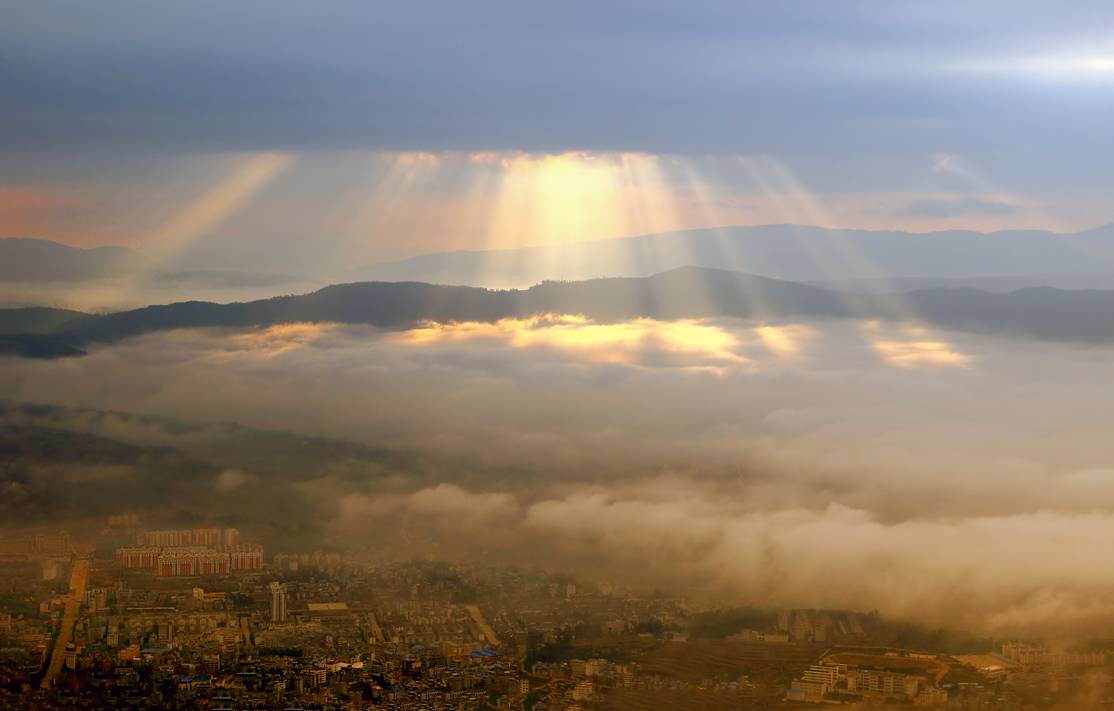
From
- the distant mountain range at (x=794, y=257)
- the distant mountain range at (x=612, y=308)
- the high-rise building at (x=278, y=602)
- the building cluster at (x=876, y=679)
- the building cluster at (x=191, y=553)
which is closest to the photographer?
the building cluster at (x=876, y=679)

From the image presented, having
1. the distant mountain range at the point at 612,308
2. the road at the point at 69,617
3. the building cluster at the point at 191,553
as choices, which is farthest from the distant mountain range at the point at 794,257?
the road at the point at 69,617

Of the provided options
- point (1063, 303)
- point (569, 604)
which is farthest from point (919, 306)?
point (569, 604)

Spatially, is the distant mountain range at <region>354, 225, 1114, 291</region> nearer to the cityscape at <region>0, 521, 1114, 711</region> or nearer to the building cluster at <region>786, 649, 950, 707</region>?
the cityscape at <region>0, 521, 1114, 711</region>

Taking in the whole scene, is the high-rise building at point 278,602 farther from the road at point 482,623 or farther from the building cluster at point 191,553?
the road at point 482,623

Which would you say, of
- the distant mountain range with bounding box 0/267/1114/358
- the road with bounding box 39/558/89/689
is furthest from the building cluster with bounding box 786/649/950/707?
the distant mountain range with bounding box 0/267/1114/358

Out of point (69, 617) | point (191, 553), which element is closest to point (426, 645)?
point (191, 553)
